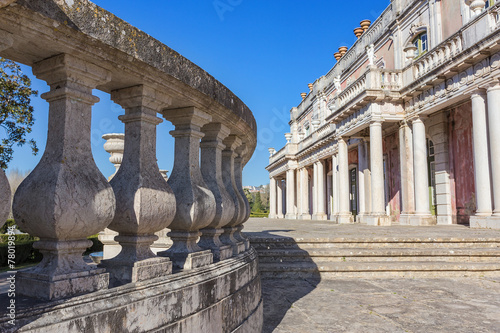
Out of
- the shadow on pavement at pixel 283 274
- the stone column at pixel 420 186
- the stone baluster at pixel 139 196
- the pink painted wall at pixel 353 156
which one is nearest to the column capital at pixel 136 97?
the stone baluster at pixel 139 196

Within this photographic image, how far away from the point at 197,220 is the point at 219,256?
440mm

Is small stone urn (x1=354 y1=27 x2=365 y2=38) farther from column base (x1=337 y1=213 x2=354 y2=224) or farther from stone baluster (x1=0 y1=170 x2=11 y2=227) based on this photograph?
stone baluster (x1=0 y1=170 x2=11 y2=227)

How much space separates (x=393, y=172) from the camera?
18141 millimetres

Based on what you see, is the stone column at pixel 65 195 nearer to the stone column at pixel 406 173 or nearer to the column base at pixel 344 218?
the stone column at pixel 406 173

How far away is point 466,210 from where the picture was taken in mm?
13453

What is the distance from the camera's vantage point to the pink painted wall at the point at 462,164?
1329cm

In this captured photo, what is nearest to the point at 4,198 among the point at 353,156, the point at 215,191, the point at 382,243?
the point at 215,191

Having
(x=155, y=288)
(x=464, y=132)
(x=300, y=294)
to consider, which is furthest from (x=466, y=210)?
(x=155, y=288)

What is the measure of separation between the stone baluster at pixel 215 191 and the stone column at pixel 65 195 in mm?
1098

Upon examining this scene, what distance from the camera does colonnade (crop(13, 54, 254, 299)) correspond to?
1482 millimetres

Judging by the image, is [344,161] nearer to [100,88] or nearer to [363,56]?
[363,56]

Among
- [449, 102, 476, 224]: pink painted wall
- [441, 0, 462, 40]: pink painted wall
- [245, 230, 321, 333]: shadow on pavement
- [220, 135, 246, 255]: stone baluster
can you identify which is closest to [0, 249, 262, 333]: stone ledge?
[220, 135, 246, 255]: stone baluster

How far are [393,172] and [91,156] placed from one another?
59.6ft

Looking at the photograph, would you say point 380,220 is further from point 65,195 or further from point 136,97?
point 65,195
